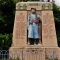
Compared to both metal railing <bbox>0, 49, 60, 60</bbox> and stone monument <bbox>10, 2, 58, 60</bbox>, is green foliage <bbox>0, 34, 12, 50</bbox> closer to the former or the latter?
stone monument <bbox>10, 2, 58, 60</bbox>

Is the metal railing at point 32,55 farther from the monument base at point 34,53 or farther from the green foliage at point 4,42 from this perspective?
the green foliage at point 4,42

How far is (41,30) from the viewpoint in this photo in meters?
15.5

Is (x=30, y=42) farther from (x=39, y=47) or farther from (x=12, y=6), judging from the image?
(x=12, y=6)

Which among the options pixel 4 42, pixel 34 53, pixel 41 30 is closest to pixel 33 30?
pixel 41 30

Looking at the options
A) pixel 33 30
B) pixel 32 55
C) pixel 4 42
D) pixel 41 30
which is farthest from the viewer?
pixel 4 42

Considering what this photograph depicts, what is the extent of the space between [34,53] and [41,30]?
128 centimetres

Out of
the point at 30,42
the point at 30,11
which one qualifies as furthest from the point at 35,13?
the point at 30,42

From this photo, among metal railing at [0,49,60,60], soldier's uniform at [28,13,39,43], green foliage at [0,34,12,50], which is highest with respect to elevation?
soldier's uniform at [28,13,39,43]

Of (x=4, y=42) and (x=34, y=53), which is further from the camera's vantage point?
(x=4, y=42)

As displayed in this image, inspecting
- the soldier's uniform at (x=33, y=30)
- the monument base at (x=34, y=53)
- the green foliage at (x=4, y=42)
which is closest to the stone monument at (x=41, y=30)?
the monument base at (x=34, y=53)

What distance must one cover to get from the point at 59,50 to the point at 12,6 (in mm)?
8740

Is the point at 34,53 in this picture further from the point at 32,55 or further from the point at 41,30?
the point at 41,30

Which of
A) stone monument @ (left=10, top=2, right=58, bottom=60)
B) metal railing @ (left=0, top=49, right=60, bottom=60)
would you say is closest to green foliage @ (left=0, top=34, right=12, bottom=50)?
stone monument @ (left=10, top=2, right=58, bottom=60)

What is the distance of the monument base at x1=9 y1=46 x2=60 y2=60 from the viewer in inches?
583
